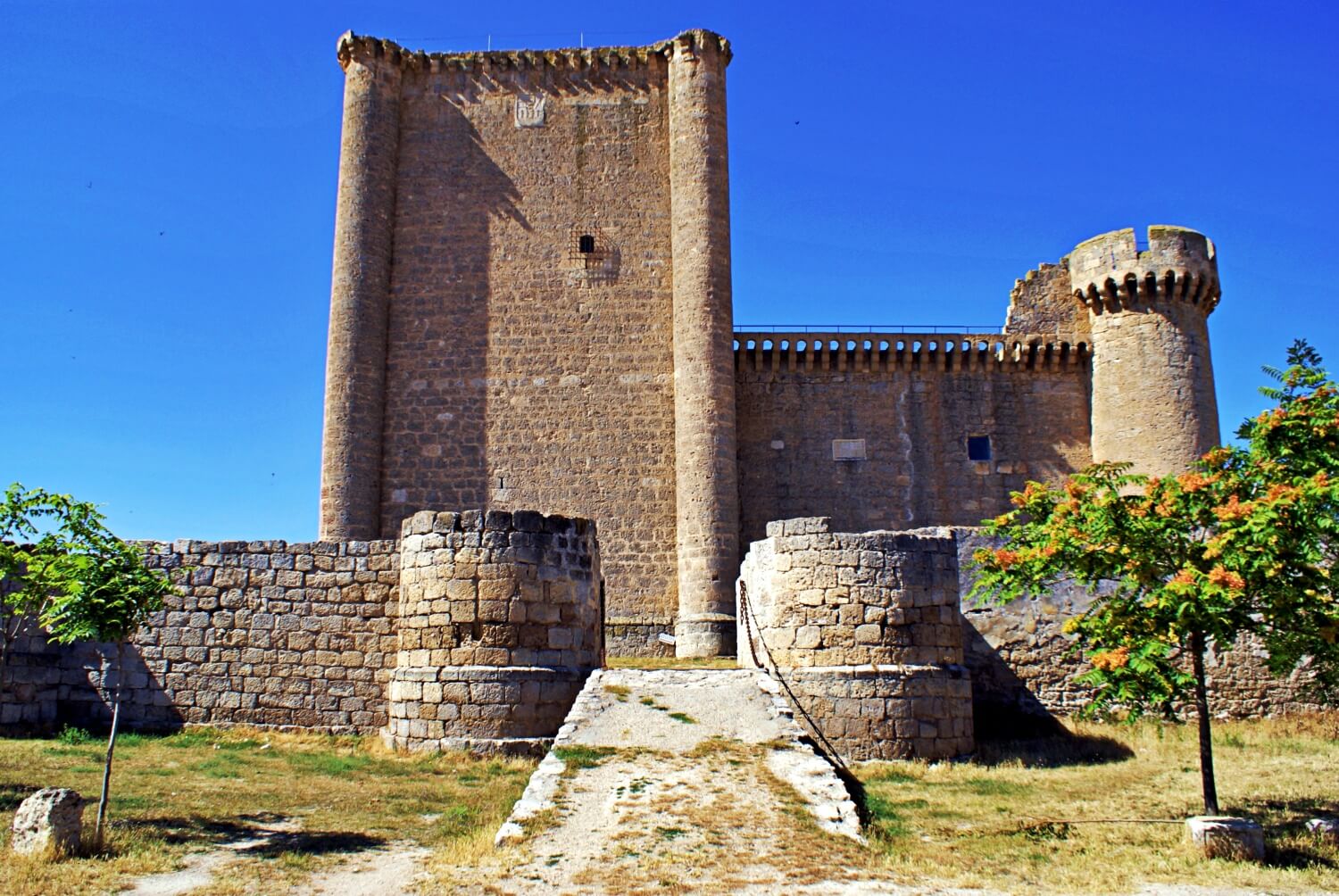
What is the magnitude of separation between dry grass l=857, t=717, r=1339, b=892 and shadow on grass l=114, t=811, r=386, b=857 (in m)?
3.41

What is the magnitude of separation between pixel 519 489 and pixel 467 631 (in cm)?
1013

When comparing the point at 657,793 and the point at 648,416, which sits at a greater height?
the point at 648,416

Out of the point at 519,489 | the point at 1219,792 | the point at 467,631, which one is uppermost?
the point at 519,489

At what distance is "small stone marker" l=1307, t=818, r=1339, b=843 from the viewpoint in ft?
22.5

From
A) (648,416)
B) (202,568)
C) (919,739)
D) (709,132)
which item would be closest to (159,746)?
(202,568)

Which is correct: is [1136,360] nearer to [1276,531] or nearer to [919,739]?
[919,739]

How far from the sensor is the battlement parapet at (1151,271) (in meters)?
22.0

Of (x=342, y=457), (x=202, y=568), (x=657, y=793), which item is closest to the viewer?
(x=657, y=793)

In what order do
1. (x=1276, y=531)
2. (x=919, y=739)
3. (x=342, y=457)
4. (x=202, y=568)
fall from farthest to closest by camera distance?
(x=342, y=457)
(x=202, y=568)
(x=919, y=739)
(x=1276, y=531)

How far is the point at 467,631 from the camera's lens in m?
10.6

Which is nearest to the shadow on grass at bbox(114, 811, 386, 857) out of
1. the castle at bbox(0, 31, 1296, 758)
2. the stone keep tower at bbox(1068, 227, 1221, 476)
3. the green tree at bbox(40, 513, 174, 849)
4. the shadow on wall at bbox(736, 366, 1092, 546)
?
the green tree at bbox(40, 513, 174, 849)

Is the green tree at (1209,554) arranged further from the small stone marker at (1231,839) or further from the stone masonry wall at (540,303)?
the stone masonry wall at (540,303)

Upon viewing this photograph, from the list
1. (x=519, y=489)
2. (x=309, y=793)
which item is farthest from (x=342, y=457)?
(x=309, y=793)

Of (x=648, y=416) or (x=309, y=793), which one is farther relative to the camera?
(x=648, y=416)
